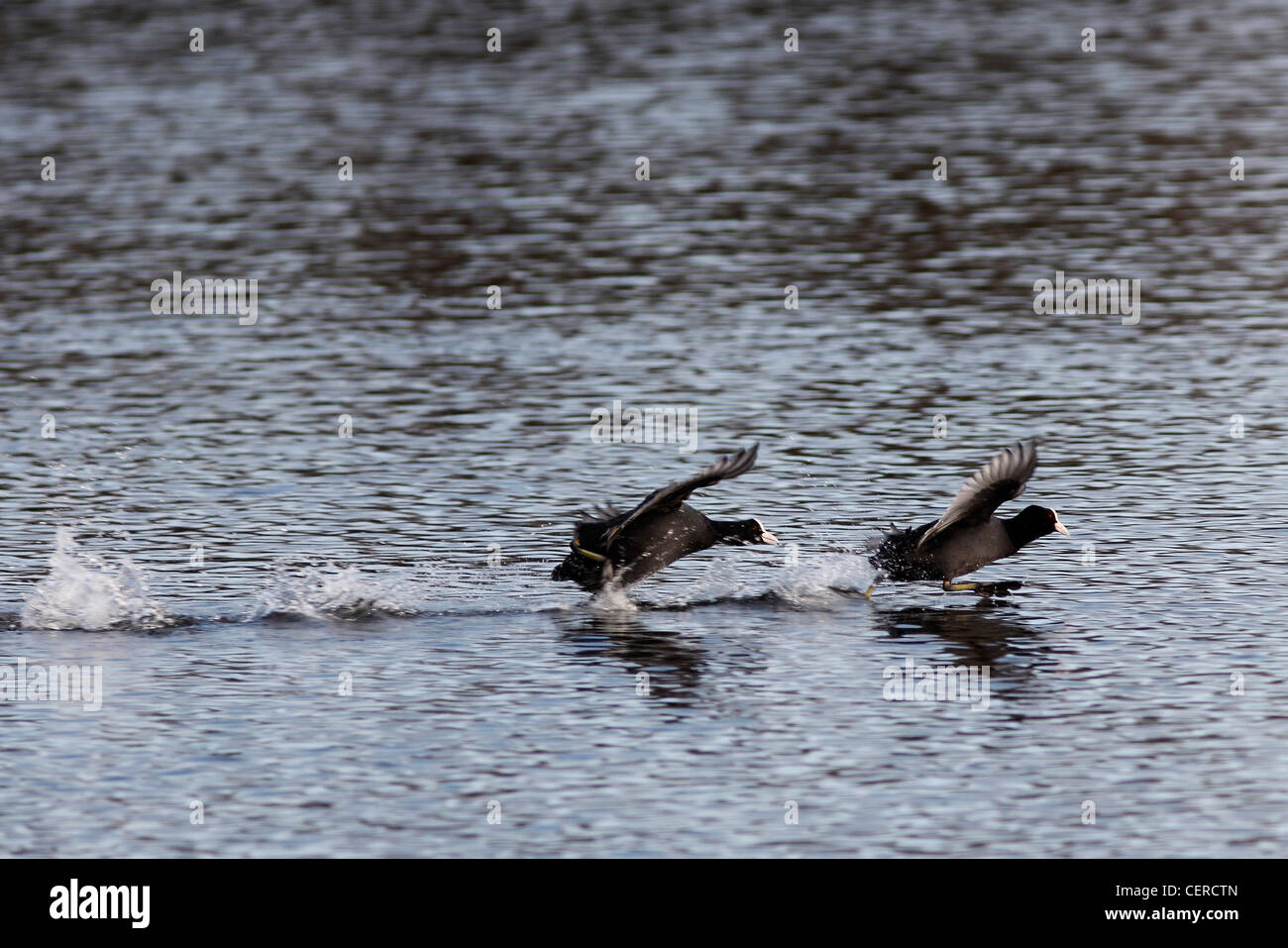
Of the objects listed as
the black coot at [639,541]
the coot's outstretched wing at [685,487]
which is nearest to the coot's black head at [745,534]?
the black coot at [639,541]

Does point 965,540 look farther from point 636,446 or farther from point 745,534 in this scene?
point 636,446

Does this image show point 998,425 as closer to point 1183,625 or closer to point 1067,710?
point 1183,625

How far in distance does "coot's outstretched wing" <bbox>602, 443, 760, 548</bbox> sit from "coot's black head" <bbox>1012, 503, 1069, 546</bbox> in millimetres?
2414

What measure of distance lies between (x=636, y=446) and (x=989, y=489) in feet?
20.4

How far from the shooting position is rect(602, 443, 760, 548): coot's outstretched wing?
15.3 meters

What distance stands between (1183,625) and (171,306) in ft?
56.6

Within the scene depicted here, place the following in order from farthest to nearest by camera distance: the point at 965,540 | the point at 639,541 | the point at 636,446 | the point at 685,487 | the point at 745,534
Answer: the point at 636,446
the point at 745,534
the point at 965,540
the point at 639,541
the point at 685,487

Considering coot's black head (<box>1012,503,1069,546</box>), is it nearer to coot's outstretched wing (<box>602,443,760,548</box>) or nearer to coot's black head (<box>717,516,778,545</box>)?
coot's black head (<box>717,516,778,545</box>)

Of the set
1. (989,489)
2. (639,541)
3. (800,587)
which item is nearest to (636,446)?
(800,587)

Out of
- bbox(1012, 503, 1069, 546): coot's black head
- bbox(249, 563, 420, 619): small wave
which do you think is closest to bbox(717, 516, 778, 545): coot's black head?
bbox(1012, 503, 1069, 546): coot's black head

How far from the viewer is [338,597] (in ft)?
54.5

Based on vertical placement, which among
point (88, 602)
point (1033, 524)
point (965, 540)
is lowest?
point (88, 602)

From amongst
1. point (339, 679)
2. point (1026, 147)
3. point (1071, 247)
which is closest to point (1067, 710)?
point (339, 679)

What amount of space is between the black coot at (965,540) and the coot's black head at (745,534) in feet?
2.83
